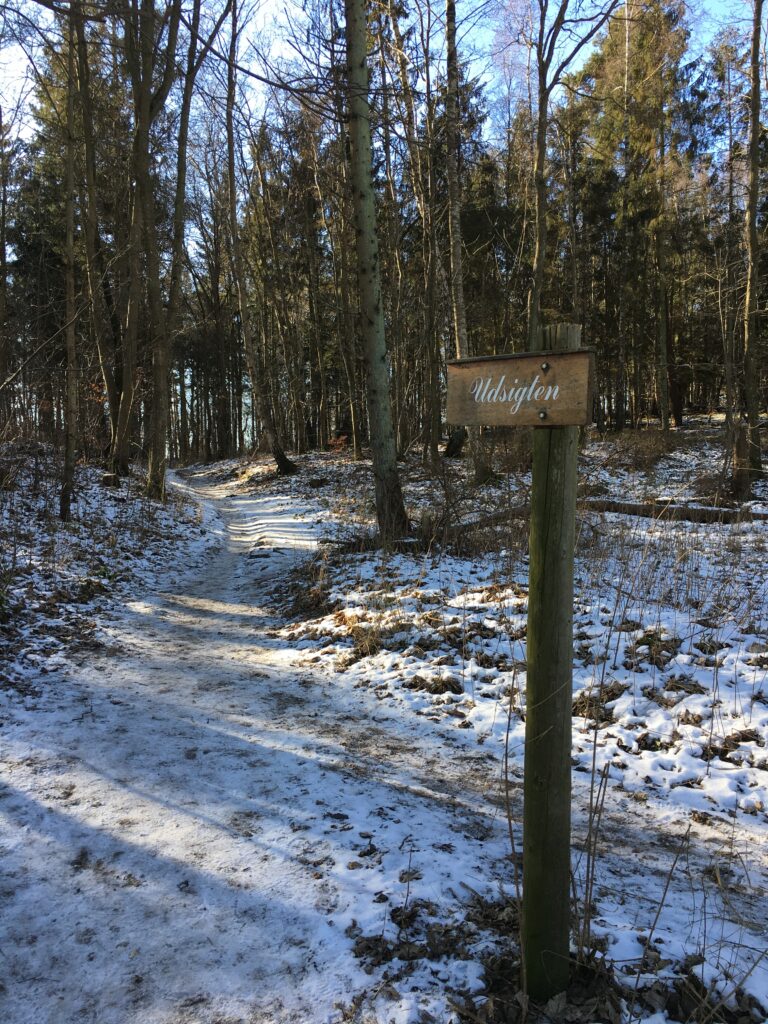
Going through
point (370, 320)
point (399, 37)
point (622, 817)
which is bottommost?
point (622, 817)

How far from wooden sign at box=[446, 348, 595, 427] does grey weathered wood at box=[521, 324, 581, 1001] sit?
0.11m

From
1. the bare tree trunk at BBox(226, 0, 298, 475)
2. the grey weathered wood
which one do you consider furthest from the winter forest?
the bare tree trunk at BBox(226, 0, 298, 475)

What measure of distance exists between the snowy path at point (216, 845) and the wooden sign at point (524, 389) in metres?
2.08

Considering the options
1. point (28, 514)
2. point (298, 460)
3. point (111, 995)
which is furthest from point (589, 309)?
point (111, 995)

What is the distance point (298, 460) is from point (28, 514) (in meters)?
15.8

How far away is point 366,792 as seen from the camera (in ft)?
11.6

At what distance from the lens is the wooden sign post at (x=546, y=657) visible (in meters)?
2.02

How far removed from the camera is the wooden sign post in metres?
2.02

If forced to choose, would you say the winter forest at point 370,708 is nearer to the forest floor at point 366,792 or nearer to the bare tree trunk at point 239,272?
the forest floor at point 366,792

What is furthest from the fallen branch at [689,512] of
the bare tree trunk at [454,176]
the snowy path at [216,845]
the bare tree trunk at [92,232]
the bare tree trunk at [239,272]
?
the bare tree trunk at [239,272]

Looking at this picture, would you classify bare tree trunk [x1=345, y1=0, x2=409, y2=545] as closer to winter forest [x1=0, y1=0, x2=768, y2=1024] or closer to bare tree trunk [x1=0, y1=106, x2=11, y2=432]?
winter forest [x1=0, y1=0, x2=768, y2=1024]

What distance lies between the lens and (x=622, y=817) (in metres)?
3.38

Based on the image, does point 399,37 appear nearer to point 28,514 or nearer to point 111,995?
point 28,514

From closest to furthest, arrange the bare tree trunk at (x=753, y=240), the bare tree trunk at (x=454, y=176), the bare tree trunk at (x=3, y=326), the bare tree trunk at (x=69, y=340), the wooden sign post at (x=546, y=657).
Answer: the wooden sign post at (x=546, y=657)
the bare tree trunk at (x=69, y=340)
the bare tree trunk at (x=3, y=326)
the bare tree trunk at (x=454, y=176)
the bare tree trunk at (x=753, y=240)
